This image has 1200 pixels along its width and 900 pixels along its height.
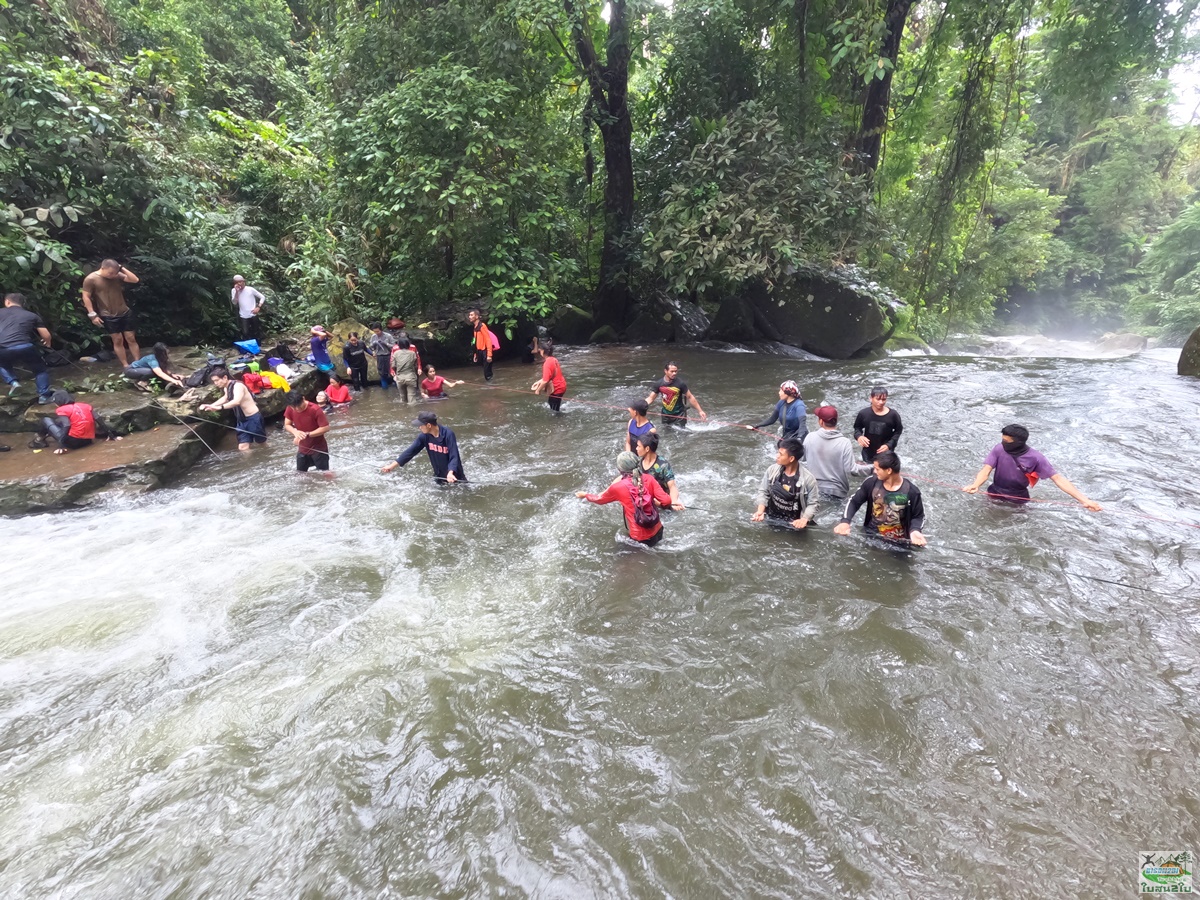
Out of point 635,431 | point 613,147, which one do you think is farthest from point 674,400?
point 613,147

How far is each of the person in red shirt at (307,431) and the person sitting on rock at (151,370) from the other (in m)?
3.55

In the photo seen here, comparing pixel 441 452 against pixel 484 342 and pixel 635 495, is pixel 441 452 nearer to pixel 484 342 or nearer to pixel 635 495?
pixel 635 495

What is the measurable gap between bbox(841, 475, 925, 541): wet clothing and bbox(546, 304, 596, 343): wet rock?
13.2 metres

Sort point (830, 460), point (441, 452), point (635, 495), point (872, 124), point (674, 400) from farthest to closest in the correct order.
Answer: point (872, 124) < point (674, 400) < point (441, 452) < point (830, 460) < point (635, 495)

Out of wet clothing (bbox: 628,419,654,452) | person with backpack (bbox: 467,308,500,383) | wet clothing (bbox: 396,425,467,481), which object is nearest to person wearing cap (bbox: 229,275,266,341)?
person with backpack (bbox: 467,308,500,383)

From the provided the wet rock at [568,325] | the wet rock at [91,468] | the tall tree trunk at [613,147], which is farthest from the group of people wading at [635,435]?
the tall tree trunk at [613,147]

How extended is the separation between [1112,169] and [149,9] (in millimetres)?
44156

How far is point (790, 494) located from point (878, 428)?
2.04 meters

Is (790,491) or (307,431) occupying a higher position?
(307,431)

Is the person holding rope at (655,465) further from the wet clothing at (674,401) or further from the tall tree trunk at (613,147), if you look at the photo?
the tall tree trunk at (613,147)

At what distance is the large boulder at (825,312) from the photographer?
15.8 metres

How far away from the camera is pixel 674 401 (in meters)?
9.85

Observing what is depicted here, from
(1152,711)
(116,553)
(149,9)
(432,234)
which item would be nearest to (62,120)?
(432,234)

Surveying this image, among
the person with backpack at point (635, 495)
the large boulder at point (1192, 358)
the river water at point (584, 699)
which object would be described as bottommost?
the river water at point (584, 699)
